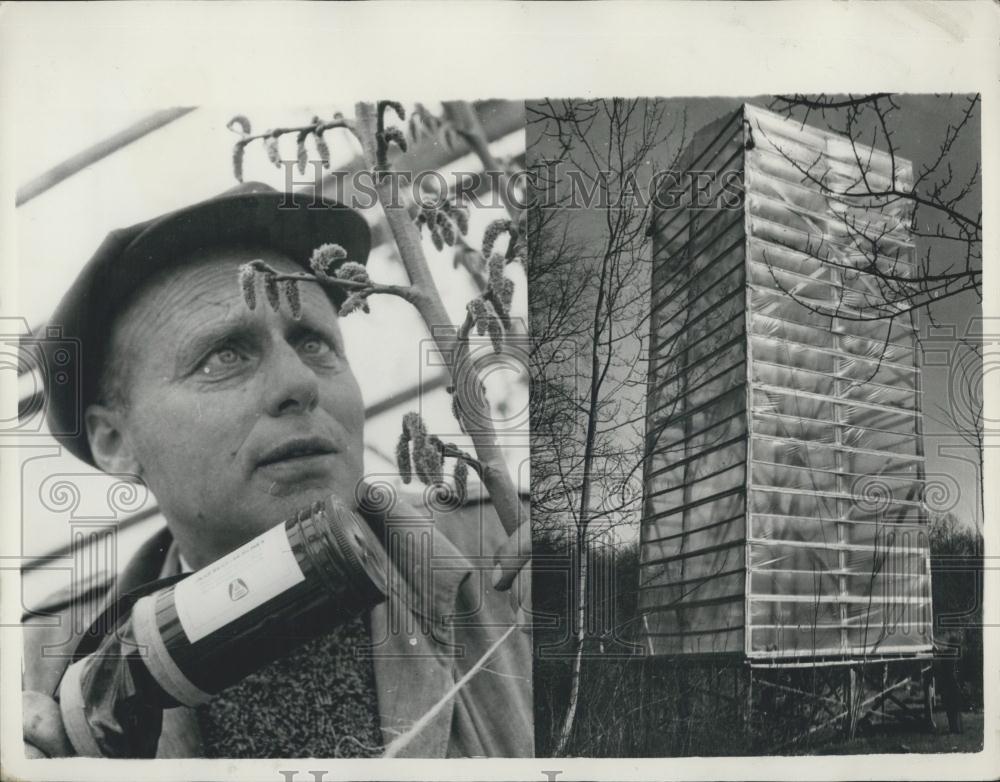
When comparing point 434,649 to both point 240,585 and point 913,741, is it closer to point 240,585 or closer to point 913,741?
point 240,585

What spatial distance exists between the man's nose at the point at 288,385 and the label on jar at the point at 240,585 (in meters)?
0.46

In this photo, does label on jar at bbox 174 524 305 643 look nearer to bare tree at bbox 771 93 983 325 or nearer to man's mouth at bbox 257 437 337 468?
man's mouth at bbox 257 437 337 468

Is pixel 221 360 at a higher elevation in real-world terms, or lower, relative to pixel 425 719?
higher

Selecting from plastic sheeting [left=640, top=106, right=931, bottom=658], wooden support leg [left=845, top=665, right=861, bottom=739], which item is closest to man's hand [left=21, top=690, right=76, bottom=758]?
plastic sheeting [left=640, top=106, right=931, bottom=658]

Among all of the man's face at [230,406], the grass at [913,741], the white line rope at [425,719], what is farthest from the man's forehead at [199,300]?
the grass at [913,741]

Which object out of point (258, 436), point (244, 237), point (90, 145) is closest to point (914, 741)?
point (258, 436)

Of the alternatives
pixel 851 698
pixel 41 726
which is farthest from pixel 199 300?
pixel 851 698

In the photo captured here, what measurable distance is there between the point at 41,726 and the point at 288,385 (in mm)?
1623

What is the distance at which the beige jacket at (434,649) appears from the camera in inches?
151

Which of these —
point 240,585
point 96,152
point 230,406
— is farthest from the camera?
point 96,152

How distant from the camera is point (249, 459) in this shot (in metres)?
3.80

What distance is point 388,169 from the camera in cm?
394

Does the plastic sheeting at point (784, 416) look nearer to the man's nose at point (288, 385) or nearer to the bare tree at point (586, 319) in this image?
the bare tree at point (586, 319)

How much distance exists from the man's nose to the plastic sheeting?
1.33m
